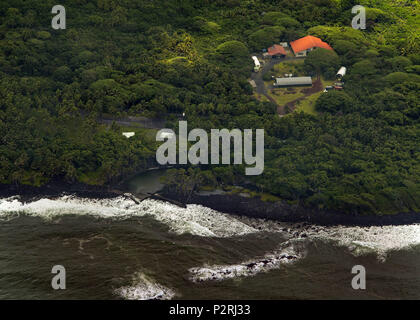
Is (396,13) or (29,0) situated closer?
(29,0)

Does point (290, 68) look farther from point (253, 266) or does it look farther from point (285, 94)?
point (253, 266)

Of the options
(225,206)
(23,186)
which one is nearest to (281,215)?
(225,206)

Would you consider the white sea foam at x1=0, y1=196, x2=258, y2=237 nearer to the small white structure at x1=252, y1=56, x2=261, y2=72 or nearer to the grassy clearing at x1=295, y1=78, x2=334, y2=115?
the grassy clearing at x1=295, y1=78, x2=334, y2=115

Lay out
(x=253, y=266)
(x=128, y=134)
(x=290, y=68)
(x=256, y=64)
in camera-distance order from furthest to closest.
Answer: (x=256, y=64), (x=290, y=68), (x=128, y=134), (x=253, y=266)

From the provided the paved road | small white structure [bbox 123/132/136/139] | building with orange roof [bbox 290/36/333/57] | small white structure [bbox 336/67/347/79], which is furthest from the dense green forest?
building with orange roof [bbox 290/36/333/57]

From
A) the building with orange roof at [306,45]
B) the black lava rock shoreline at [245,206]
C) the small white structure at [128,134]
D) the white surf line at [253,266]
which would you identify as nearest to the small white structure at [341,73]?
the building with orange roof at [306,45]

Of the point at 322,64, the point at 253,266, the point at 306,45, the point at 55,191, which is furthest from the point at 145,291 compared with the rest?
the point at 306,45
